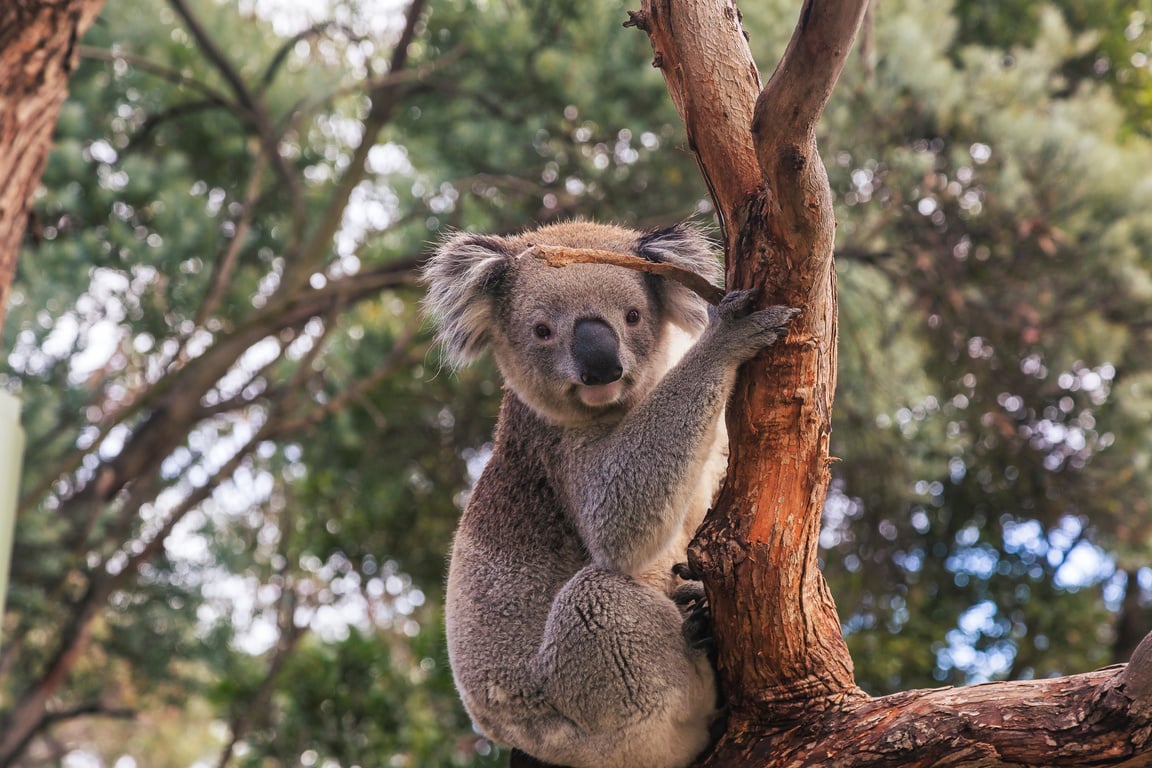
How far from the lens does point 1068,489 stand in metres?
7.82

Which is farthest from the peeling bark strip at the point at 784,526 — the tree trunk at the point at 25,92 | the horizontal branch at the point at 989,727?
A: the tree trunk at the point at 25,92

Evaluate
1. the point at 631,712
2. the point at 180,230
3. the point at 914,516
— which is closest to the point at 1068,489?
the point at 914,516

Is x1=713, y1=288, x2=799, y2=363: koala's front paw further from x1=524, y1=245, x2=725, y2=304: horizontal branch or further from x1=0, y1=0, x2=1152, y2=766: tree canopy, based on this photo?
x1=0, y1=0, x2=1152, y2=766: tree canopy

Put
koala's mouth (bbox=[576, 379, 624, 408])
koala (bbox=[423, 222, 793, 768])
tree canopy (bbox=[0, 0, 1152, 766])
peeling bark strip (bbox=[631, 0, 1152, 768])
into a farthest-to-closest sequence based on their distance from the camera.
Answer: tree canopy (bbox=[0, 0, 1152, 766]), koala's mouth (bbox=[576, 379, 624, 408]), koala (bbox=[423, 222, 793, 768]), peeling bark strip (bbox=[631, 0, 1152, 768])

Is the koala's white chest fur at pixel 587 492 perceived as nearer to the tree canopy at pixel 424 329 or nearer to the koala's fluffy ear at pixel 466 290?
the koala's fluffy ear at pixel 466 290


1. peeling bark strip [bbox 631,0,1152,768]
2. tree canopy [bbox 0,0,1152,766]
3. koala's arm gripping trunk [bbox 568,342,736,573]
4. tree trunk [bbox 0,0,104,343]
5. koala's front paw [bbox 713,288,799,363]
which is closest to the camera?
peeling bark strip [bbox 631,0,1152,768]

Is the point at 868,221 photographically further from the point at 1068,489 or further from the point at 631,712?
the point at 631,712

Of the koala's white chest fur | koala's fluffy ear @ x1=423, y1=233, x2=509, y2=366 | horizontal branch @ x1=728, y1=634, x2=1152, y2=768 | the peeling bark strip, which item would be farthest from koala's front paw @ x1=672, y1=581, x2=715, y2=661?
koala's fluffy ear @ x1=423, y1=233, x2=509, y2=366

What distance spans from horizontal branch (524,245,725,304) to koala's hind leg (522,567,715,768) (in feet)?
2.98

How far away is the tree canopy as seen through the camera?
7133 mm

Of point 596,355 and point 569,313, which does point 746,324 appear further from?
point 569,313

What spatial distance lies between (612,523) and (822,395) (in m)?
0.75

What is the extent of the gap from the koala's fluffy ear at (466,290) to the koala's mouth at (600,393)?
0.58 meters

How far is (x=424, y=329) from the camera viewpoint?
7332 millimetres
